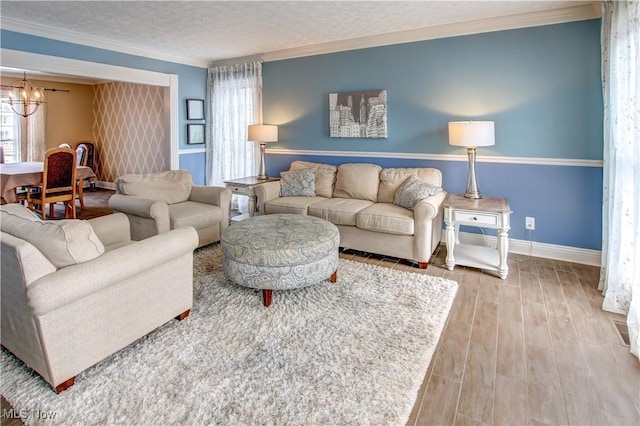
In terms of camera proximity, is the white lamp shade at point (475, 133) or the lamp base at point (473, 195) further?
the lamp base at point (473, 195)

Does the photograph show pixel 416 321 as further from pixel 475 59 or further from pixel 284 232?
pixel 475 59

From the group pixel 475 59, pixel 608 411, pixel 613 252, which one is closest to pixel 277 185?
pixel 475 59

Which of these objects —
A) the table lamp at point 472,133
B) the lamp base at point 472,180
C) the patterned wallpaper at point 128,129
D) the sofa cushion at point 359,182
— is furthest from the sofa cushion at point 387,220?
the patterned wallpaper at point 128,129

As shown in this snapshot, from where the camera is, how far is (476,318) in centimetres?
264

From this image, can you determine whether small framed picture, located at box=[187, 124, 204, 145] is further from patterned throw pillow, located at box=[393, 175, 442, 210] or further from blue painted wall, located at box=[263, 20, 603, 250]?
patterned throw pillow, located at box=[393, 175, 442, 210]

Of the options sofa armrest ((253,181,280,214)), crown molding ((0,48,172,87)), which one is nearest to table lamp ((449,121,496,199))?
sofa armrest ((253,181,280,214))

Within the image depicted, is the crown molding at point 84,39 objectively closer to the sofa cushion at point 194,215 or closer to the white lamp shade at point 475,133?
the sofa cushion at point 194,215

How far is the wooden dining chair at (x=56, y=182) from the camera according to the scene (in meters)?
4.99

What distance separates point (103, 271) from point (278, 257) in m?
1.12

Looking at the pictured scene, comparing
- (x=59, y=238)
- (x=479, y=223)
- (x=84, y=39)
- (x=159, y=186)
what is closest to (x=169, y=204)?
(x=159, y=186)

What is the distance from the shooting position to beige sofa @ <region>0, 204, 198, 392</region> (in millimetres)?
1733

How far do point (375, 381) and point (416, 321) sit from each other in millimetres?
741

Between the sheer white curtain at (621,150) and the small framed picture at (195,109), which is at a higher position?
the small framed picture at (195,109)

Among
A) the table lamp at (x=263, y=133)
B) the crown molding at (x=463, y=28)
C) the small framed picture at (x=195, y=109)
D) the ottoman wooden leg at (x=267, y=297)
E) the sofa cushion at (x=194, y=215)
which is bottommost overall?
the ottoman wooden leg at (x=267, y=297)
